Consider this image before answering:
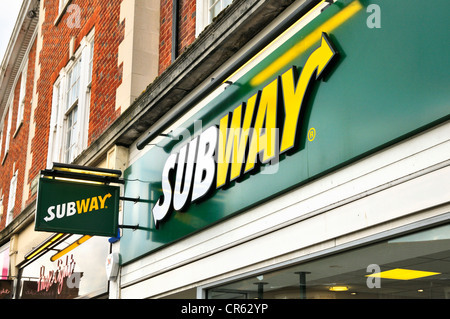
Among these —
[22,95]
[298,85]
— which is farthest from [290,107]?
[22,95]

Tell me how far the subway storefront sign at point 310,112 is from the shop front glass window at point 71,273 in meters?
2.05

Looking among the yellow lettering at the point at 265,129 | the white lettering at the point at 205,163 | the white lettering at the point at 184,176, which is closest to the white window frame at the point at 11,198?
the white lettering at the point at 184,176

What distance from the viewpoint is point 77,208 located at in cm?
834

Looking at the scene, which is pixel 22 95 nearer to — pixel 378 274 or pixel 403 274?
pixel 378 274

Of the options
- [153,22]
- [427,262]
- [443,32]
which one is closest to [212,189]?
[427,262]

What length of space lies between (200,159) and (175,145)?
0.88 meters

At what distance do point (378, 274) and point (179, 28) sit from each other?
5201mm

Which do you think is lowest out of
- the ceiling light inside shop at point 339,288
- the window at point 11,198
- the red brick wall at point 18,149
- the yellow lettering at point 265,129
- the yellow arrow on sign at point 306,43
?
the ceiling light inside shop at point 339,288

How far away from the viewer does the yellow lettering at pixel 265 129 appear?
5.80m

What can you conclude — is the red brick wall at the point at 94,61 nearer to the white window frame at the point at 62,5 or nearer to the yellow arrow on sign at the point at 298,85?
the white window frame at the point at 62,5

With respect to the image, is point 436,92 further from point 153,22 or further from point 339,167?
point 153,22

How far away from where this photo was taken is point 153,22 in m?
9.70

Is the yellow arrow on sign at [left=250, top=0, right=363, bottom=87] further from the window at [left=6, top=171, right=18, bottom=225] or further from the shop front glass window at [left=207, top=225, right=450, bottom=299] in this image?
the window at [left=6, top=171, right=18, bottom=225]

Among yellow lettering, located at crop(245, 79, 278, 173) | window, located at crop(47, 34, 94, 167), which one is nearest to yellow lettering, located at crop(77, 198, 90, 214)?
yellow lettering, located at crop(245, 79, 278, 173)
